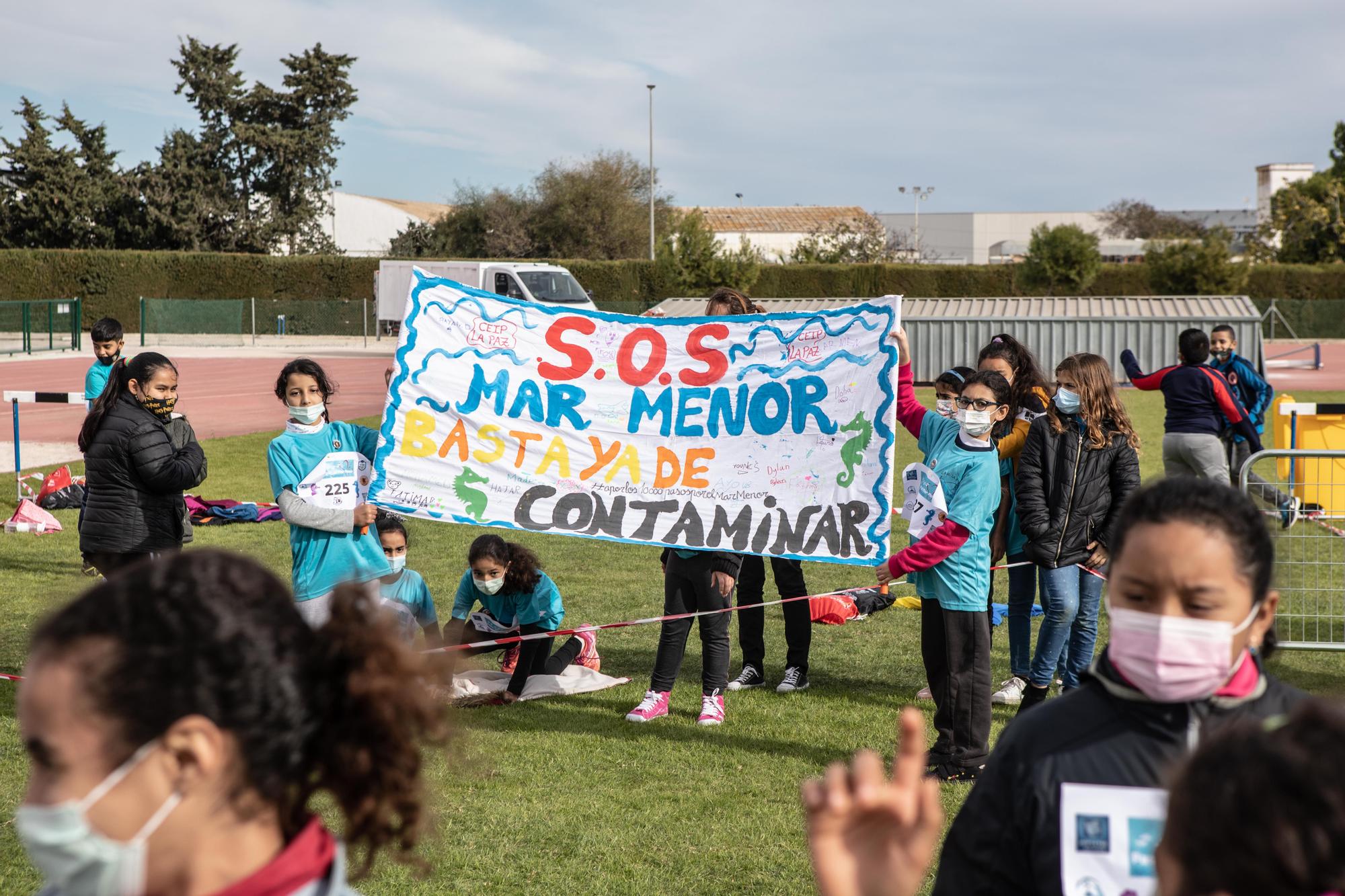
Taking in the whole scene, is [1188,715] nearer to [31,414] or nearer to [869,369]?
[869,369]

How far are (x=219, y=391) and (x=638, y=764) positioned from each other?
22132mm

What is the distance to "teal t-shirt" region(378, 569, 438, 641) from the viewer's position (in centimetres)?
646

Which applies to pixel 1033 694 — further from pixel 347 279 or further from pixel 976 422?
pixel 347 279

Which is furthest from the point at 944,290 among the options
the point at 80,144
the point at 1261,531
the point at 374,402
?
the point at 1261,531

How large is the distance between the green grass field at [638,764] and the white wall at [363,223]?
61.0m

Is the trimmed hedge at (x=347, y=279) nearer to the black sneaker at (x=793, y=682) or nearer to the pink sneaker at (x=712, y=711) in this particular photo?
the black sneaker at (x=793, y=682)

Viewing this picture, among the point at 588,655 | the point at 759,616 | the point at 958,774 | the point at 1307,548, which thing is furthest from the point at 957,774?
the point at 1307,548

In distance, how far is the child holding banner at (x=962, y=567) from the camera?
5.33m

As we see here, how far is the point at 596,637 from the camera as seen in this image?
325 inches

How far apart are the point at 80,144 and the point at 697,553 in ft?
185

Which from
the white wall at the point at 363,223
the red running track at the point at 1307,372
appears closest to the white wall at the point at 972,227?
the white wall at the point at 363,223

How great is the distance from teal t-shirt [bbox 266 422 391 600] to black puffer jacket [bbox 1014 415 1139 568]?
3293mm

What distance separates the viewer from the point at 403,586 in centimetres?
661

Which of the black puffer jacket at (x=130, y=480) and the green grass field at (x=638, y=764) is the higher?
the black puffer jacket at (x=130, y=480)
